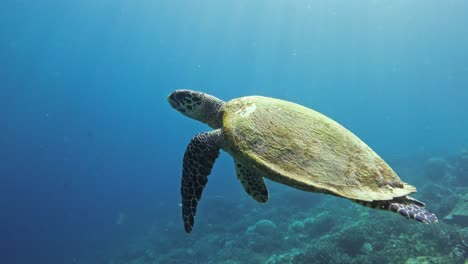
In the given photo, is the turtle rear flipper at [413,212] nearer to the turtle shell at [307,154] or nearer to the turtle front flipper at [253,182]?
the turtle shell at [307,154]

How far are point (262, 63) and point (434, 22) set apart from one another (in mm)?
68928

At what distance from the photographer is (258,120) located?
344 centimetres

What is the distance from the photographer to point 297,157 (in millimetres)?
2988

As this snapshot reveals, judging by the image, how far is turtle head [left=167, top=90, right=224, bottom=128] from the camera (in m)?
4.43

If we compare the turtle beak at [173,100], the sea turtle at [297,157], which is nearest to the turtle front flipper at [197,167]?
the sea turtle at [297,157]

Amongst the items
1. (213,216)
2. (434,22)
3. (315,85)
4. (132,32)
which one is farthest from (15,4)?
(315,85)

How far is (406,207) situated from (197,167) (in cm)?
233

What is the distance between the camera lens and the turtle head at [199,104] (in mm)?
4430

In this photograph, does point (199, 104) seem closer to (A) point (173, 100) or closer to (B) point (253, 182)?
(A) point (173, 100)

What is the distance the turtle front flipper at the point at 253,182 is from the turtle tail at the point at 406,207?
1.80m

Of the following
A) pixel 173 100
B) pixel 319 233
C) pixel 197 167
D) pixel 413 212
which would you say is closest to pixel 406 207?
pixel 413 212

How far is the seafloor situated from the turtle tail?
4.81 meters

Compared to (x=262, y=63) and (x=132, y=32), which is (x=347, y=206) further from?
(x=262, y=63)

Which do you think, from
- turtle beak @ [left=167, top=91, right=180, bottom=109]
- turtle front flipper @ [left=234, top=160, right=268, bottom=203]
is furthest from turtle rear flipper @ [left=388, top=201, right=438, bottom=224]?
turtle beak @ [left=167, top=91, right=180, bottom=109]
